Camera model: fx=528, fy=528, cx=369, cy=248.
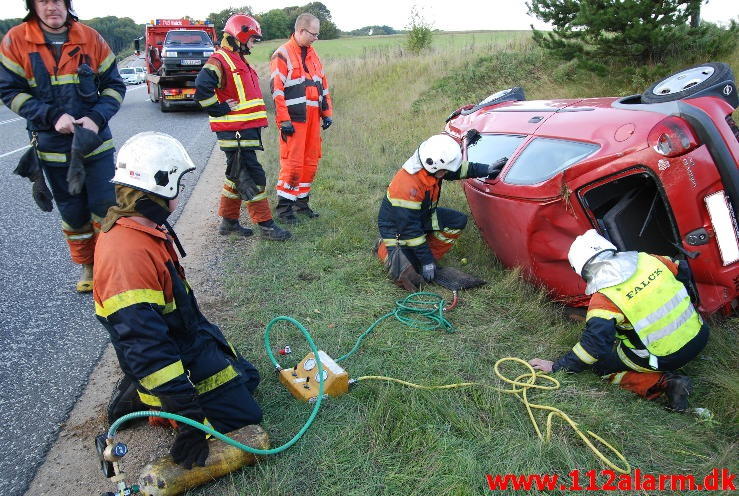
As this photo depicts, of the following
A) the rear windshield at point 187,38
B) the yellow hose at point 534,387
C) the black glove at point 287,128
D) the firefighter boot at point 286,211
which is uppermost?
the rear windshield at point 187,38

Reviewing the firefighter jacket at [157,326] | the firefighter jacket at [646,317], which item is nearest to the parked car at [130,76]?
the firefighter jacket at [157,326]

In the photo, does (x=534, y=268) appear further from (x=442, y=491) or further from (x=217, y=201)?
(x=217, y=201)

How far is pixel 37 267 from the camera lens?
15.2 ft

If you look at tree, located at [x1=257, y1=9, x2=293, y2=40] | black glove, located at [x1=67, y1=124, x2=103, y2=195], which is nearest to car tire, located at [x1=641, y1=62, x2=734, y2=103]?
black glove, located at [x1=67, y1=124, x2=103, y2=195]

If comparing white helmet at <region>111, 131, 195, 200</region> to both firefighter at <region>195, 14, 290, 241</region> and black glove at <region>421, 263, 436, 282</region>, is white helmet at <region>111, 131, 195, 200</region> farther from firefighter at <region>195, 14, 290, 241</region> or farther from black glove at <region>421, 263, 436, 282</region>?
firefighter at <region>195, 14, 290, 241</region>

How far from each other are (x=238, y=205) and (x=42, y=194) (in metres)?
1.95

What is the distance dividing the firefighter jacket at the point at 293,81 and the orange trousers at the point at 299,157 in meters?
0.10

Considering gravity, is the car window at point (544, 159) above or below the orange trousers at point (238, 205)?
above

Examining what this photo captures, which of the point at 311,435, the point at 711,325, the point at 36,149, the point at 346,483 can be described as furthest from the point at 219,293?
the point at 711,325

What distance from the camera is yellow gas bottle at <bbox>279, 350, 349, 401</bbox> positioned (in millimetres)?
2801

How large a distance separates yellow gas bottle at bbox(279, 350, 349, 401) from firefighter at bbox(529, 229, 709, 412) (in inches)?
50.4

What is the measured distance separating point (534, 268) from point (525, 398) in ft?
4.36

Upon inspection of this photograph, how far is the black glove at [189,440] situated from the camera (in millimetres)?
2125

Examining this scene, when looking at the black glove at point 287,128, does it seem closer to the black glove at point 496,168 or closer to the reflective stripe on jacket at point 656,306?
the black glove at point 496,168
